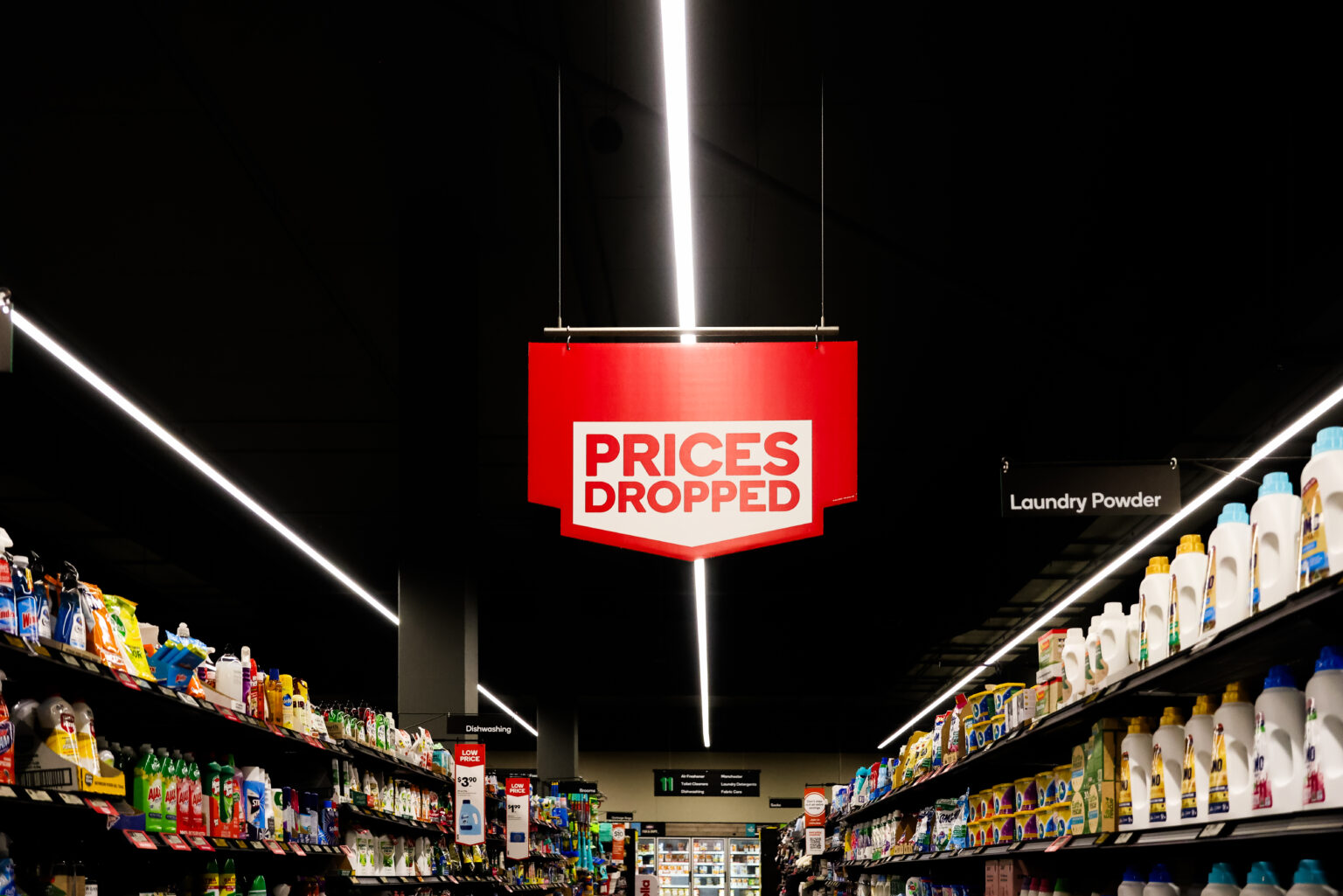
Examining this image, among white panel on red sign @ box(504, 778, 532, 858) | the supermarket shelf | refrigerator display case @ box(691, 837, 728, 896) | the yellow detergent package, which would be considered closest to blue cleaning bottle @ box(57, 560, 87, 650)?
the yellow detergent package

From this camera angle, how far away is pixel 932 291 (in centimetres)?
960

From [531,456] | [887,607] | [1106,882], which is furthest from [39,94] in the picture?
[887,607]

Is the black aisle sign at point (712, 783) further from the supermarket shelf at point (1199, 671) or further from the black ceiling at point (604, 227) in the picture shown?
the supermarket shelf at point (1199, 671)

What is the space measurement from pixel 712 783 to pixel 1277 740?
27.2m

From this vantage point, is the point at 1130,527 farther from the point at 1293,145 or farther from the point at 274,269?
the point at 274,269

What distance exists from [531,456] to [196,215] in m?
4.32

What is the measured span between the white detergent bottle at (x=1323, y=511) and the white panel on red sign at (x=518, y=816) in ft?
30.8

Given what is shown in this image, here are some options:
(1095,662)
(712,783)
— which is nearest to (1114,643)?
(1095,662)

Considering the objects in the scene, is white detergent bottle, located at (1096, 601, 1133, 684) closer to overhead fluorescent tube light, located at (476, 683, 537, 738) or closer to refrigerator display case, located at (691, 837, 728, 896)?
overhead fluorescent tube light, located at (476, 683, 537, 738)

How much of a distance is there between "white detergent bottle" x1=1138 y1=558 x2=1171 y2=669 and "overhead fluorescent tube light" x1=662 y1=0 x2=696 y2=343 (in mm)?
2887

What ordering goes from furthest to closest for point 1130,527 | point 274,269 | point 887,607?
point 887,607, point 1130,527, point 274,269

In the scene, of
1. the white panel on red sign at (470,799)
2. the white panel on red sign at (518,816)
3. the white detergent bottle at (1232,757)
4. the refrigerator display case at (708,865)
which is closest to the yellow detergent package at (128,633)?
the white detergent bottle at (1232,757)

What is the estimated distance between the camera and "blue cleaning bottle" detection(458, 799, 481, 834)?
918 cm

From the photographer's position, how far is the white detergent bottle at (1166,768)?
135 inches
